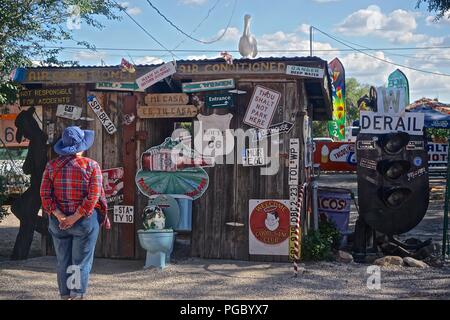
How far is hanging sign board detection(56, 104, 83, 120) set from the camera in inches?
367

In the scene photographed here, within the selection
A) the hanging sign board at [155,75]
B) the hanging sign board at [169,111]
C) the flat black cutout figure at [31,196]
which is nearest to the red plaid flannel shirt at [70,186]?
the hanging sign board at [155,75]

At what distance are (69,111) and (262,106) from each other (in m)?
3.14

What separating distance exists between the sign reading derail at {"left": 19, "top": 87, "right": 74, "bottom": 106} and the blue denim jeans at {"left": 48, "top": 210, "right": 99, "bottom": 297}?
12.1ft

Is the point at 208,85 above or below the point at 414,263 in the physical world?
above

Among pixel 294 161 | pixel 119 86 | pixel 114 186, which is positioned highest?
pixel 119 86

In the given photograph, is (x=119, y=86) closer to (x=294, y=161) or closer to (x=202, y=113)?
(x=202, y=113)

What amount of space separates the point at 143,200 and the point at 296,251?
2.55 metres

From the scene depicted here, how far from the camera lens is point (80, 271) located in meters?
6.05

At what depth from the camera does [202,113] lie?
8945mm

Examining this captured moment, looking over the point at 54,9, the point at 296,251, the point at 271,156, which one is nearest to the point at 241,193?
the point at 271,156

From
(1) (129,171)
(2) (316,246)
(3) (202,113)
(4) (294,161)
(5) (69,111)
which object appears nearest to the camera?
(4) (294,161)

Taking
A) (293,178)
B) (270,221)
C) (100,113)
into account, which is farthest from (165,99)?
(270,221)
